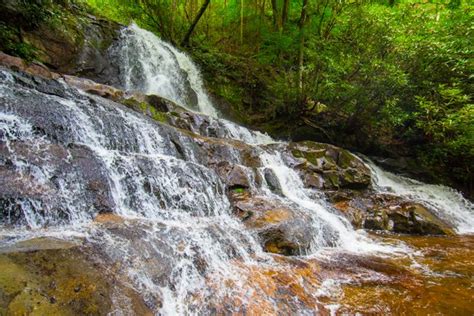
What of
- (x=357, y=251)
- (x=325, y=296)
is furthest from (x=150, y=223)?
(x=357, y=251)

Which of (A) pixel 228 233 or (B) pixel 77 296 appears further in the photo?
(A) pixel 228 233

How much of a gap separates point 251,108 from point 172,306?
Result: 1169 cm

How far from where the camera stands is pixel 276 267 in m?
4.17

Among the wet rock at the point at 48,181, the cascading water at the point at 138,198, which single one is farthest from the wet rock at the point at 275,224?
the wet rock at the point at 48,181

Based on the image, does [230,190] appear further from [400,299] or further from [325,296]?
[400,299]

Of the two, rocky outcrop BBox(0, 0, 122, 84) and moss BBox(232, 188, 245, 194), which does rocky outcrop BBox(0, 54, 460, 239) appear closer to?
moss BBox(232, 188, 245, 194)

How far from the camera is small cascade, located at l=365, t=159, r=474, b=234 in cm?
782

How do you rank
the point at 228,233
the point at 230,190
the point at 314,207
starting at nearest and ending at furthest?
the point at 228,233 → the point at 230,190 → the point at 314,207

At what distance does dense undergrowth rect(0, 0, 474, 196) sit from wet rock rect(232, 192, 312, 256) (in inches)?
224

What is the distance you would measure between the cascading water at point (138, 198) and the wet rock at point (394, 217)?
2.08 feet

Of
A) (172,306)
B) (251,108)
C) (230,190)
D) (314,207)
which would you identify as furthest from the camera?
(251,108)

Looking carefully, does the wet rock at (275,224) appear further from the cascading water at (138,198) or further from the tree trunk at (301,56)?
the tree trunk at (301,56)

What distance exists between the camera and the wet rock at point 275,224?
480cm

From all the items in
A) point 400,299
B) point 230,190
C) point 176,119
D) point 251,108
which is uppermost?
point 251,108
